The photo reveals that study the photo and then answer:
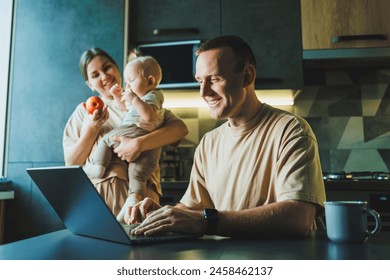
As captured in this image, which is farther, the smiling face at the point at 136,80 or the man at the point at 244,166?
the smiling face at the point at 136,80

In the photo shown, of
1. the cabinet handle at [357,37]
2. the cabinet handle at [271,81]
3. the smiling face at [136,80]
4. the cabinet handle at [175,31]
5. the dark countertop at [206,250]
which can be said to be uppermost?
the cabinet handle at [175,31]

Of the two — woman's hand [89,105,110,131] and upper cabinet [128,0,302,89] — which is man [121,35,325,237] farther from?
upper cabinet [128,0,302,89]

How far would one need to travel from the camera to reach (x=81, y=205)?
2.41 feet

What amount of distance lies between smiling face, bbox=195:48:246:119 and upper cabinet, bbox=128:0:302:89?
3.97ft

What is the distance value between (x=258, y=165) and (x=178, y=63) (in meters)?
1.34

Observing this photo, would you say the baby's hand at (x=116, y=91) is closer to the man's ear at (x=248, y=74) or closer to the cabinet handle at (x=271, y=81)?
the man's ear at (x=248, y=74)

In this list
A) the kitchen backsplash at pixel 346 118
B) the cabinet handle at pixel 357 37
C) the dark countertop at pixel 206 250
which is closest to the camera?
the dark countertop at pixel 206 250

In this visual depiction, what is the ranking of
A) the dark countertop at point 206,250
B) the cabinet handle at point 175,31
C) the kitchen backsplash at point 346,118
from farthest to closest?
the kitchen backsplash at point 346,118, the cabinet handle at point 175,31, the dark countertop at point 206,250

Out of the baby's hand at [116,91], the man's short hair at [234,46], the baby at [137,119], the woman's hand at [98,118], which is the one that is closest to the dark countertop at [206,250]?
the man's short hair at [234,46]

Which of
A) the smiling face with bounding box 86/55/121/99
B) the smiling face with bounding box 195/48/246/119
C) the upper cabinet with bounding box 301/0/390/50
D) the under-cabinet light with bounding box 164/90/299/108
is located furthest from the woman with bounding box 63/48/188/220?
the upper cabinet with bounding box 301/0/390/50

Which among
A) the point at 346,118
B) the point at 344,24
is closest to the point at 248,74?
the point at 344,24

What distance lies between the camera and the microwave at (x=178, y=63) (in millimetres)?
2262

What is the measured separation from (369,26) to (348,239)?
1.83m

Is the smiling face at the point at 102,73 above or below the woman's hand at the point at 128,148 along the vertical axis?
above
